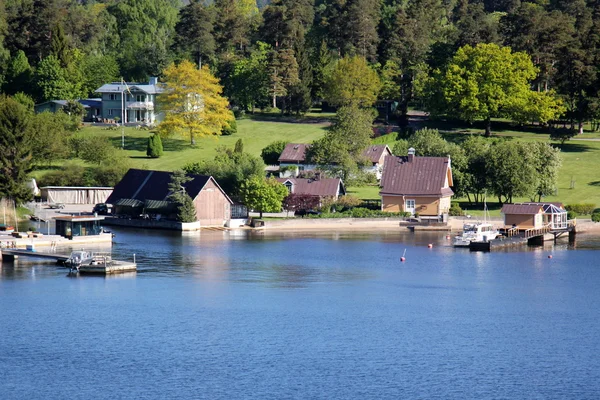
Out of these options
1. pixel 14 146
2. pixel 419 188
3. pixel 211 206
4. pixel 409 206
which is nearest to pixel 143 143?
pixel 14 146

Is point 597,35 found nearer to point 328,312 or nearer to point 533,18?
point 533,18

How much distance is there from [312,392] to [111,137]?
90.8m

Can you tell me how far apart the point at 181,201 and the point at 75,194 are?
61.0 feet

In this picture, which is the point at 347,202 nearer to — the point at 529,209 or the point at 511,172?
the point at 511,172

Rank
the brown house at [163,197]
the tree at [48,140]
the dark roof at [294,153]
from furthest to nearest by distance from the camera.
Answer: the dark roof at [294,153] → the tree at [48,140] → the brown house at [163,197]

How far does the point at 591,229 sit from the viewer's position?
103 metres

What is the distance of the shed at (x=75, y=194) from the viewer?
113 meters

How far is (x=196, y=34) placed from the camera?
158m

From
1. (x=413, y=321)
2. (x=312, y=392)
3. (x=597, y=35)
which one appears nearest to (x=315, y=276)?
(x=413, y=321)

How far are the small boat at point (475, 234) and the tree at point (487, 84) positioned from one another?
40338 millimetres

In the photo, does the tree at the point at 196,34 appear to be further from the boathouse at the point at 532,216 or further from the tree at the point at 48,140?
the boathouse at the point at 532,216

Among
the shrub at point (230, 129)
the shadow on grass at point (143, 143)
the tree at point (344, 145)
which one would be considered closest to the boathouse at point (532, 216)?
the tree at point (344, 145)

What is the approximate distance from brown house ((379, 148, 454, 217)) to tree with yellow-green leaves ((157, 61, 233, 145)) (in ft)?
100

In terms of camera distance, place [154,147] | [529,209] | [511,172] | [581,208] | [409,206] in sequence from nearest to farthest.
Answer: [529,209], [581,208], [511,172], [409,206], [154,147]
